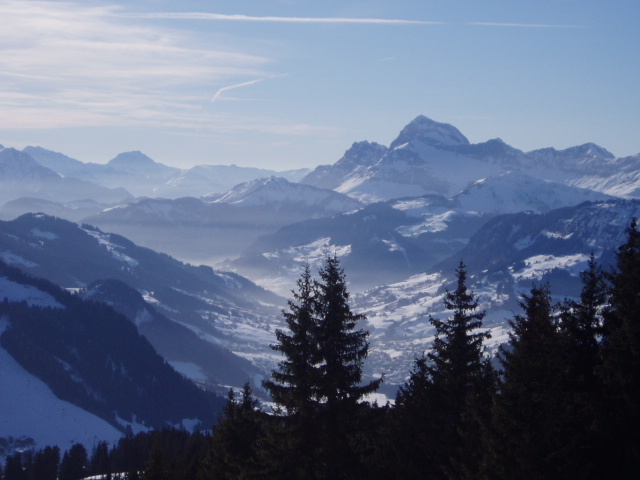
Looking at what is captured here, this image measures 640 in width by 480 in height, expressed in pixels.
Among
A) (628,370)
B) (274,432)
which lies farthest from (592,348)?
(274,432)

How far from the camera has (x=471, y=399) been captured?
28031 mm

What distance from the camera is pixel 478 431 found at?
28.4 m

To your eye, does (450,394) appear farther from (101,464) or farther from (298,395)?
(101,464)

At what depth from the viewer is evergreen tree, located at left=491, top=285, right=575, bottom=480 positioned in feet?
76.5

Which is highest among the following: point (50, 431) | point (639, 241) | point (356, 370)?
point (639, 241)

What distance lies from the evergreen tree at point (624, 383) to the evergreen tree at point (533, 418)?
1.55 metres

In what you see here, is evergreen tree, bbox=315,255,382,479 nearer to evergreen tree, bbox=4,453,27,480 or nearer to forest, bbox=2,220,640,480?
forest, bbox=2,220,640,480

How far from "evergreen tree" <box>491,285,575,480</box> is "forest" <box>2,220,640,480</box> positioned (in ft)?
0.13

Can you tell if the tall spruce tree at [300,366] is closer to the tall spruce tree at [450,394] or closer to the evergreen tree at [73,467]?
the tall spruce tree at [450,394]

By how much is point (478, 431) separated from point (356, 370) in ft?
18.0

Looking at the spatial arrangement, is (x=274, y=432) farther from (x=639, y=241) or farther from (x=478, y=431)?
(x=639, y=241)

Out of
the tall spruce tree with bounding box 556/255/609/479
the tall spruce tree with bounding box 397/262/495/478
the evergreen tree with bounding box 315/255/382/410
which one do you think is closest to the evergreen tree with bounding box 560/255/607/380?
the tall spruce tree with bounding box 556/255/609/479

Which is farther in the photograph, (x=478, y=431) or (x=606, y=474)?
(x=478, y=431)

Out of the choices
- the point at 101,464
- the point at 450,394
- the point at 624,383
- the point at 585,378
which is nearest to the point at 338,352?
the point at 450,394
